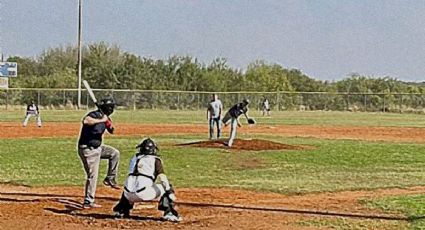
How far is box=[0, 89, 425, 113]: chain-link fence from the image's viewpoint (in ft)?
264

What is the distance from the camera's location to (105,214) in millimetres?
12188

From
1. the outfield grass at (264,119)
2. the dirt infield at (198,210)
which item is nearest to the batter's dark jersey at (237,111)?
the dirt infield at (198,210)

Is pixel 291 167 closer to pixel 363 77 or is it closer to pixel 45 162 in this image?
pixel 45 162

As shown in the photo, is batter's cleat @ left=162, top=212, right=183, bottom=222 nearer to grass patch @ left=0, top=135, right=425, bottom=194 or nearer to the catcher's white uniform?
the catcher's white uniform

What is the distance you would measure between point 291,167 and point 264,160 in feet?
6.26

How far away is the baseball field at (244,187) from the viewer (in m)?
11.7

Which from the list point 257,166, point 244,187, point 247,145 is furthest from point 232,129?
point 244,187

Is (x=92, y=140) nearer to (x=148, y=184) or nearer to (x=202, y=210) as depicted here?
(x=148, y=184)

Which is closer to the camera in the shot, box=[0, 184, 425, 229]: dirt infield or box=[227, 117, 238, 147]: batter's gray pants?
box=[0, 184, 425, 229]: dirt infield

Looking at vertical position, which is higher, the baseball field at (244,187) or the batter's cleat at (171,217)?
the batter's cleat at (171,217)

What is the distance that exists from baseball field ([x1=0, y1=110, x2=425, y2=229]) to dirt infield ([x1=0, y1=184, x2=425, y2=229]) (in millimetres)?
16

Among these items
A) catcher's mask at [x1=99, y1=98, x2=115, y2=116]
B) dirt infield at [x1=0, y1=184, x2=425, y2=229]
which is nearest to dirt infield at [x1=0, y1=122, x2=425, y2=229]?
dirt infield at [x1=0, y1=184, x2=425, y2=229]

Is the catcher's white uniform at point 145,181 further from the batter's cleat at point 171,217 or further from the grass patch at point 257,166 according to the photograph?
the grass patch at point 257,166

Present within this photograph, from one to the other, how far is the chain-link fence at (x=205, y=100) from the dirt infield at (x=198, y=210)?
213 feet
